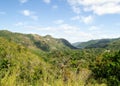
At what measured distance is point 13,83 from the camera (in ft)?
16.7

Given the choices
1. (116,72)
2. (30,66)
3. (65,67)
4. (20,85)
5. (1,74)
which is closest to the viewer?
(20,85)

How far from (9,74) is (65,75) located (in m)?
1.23

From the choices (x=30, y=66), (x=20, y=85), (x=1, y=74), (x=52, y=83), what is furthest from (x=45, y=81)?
(x=30, y=66)

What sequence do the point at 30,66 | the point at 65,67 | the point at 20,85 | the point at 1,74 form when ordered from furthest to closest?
the point at 30,66 → the point at 65,67 → the point at 1,74 → the point at 20,85

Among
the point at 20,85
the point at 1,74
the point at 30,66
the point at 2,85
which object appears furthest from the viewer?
the point at 30,66

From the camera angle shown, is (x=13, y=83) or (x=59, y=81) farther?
(x=59, y=81)

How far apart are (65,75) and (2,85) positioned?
1505 mm

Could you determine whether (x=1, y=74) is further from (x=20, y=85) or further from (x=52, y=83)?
(x=52, y=83)

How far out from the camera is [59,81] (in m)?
5.68

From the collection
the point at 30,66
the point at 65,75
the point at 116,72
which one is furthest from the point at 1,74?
the point at 116,72

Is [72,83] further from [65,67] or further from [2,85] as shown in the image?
[2,85]

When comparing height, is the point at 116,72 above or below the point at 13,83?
below

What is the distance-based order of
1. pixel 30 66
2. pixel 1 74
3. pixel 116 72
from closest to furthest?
1. pixel 1 74
2. pixel 30 66
3. pixel 116 72

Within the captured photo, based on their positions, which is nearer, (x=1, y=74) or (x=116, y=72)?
(x=1, y=74)
